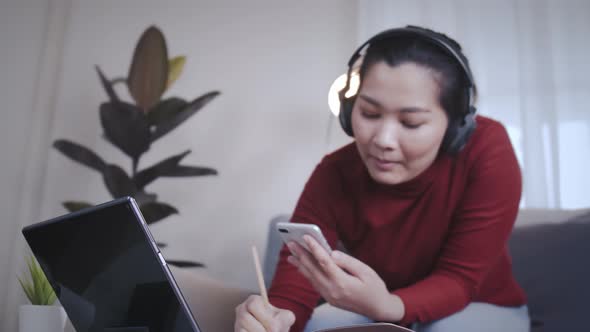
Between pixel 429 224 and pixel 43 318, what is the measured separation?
68 centimetres

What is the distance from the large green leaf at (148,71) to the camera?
1.79 m

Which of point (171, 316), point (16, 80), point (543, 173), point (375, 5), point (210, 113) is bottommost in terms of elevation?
point (543, 173)

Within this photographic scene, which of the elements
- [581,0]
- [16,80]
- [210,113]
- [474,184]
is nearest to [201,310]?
[474,184]

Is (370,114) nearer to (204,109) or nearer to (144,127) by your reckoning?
(144,127)

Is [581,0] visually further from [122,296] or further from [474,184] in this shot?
[122,296]

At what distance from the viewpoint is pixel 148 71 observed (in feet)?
5.89

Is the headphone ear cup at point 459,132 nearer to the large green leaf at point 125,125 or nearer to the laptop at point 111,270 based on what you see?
the laptop at point 111,270

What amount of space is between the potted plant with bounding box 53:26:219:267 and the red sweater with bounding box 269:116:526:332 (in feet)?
2.41

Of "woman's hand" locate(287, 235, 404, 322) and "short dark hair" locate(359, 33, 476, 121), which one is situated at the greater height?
"short dark hair" locate(359, 33, 476, 121)

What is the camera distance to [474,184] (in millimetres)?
953

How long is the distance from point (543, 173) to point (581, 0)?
0.65 metres

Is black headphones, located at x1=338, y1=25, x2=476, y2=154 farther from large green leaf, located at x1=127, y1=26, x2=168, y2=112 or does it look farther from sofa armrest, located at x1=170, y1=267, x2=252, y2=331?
large green leaf, located at x1=127, y1=26, x2=168, y2=112

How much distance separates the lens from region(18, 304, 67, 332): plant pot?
929 millimetres

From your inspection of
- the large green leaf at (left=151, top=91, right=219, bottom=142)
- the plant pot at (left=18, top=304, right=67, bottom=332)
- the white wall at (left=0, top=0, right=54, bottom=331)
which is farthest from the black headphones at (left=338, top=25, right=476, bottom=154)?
the white wall at (left=0, top=0, right=54, bottom=331)
